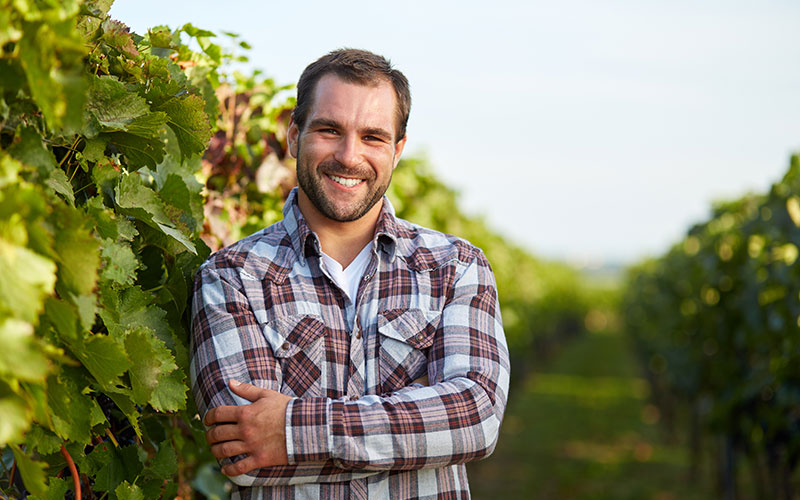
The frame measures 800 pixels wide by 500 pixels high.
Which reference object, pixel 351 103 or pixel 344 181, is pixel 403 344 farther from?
pixel 351 103

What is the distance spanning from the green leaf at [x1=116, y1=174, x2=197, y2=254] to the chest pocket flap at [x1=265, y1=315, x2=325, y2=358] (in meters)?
0.32

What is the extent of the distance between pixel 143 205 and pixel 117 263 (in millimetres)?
203

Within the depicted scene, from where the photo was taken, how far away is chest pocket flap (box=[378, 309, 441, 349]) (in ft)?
7.30

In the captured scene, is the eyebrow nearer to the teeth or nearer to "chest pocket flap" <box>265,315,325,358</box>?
the teeth

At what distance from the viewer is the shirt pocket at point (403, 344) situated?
2.22 m

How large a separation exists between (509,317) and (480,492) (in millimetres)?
2526

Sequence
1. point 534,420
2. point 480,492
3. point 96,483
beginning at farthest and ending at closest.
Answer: point 534,420
point 480,492
point 96,483

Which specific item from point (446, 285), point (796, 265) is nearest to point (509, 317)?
point (796, 265)

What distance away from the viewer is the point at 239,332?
7.09ft

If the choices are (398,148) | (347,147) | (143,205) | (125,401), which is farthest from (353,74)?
(125,401)

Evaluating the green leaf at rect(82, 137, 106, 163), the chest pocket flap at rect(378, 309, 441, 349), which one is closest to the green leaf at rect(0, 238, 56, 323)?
the green leaf at rect(82, 137, 106, 163)

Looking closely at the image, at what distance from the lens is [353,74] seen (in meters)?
2.30

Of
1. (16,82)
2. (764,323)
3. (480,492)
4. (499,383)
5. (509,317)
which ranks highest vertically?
(16,82)

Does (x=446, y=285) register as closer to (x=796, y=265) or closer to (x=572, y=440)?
(x=796, y=265)
